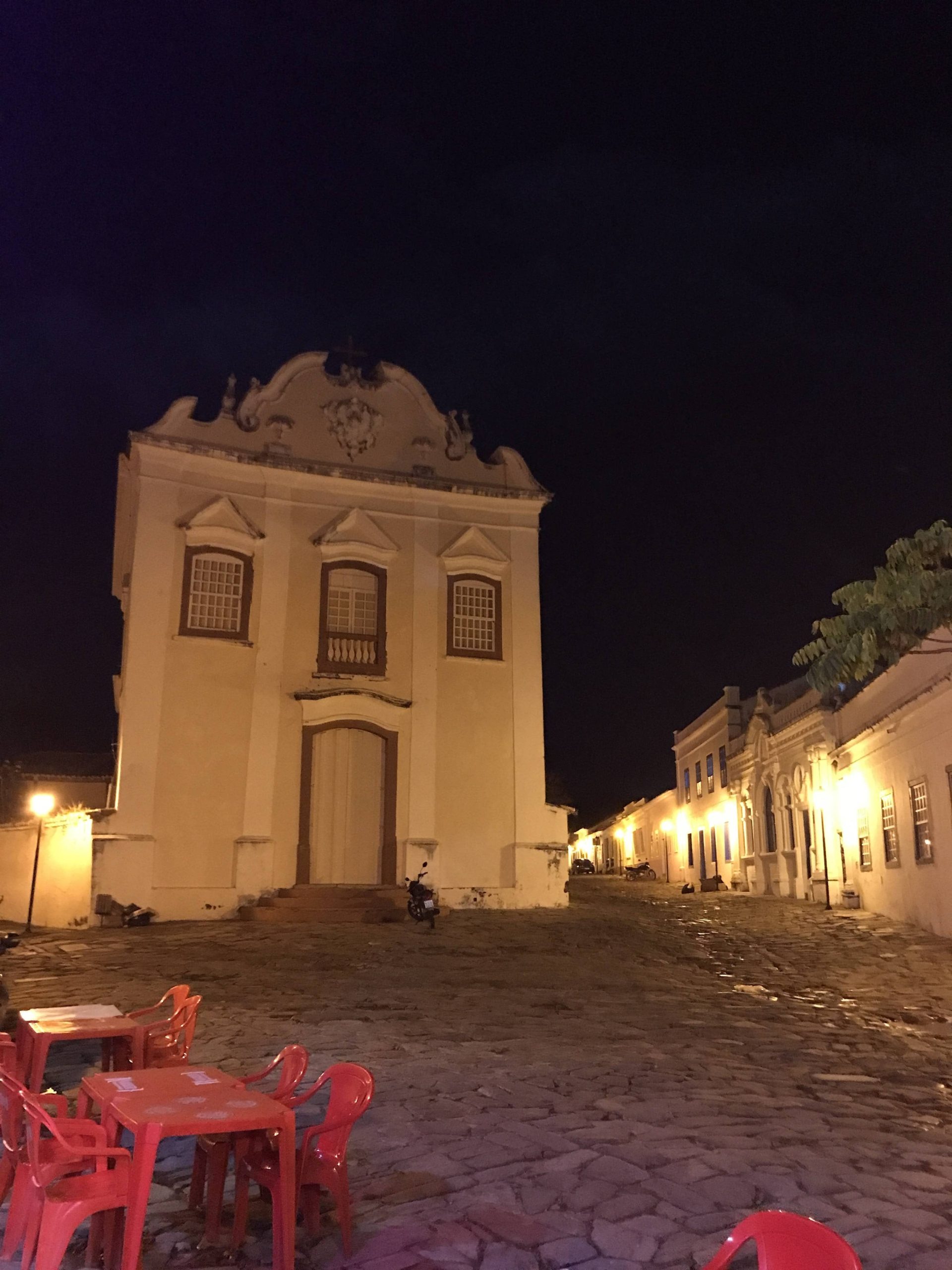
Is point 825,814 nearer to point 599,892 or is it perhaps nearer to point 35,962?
point 599,892

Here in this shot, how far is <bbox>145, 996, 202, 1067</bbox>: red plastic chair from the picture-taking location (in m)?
6.39

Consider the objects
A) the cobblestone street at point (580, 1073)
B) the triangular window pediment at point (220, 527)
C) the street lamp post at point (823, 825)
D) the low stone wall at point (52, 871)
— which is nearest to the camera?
the cobblestone street at point (580, 1073)

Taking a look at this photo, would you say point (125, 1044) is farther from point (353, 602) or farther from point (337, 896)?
point (353, 602)

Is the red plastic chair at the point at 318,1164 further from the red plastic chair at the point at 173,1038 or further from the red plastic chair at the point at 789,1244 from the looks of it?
the red plastic chair at the point at 789,1244

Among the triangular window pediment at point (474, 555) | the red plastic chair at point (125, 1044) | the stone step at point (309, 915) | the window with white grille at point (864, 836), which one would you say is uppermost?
the triangular window pediment at point (474, 555)

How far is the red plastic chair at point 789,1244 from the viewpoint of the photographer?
2629 millimetres

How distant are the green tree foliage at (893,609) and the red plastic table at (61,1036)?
5.32 metres

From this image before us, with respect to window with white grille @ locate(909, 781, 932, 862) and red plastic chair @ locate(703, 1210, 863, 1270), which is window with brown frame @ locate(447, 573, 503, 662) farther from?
red plastic chair @ locate(703, 1210, 863, 1270)

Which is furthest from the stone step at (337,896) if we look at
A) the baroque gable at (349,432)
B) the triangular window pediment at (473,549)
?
the baroque gable at (349,432)

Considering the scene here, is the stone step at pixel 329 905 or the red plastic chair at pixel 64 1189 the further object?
the stone step at pixel 329 905

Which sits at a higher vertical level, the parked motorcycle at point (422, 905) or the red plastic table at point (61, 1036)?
the parked motorcycle at point (422, 905)

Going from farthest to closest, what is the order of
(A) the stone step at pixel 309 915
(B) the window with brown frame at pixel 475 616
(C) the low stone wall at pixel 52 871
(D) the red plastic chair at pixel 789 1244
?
(B) the window with brown frame at pixel 475 616, (C) the low stone wall at pixel 52 871, (A) the stone step at pixel 309 915, (D) the red plastic chair at pixel 789 1244

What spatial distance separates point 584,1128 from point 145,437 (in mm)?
16377

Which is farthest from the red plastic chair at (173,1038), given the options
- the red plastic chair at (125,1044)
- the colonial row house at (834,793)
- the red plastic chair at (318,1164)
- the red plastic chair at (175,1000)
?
the colonial row house at (834,793)
